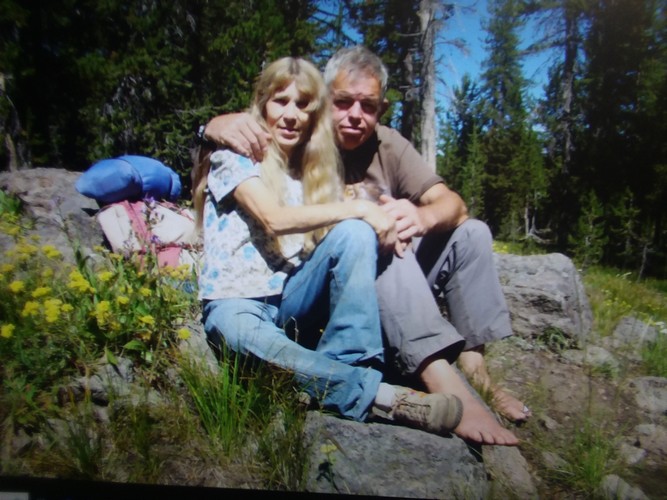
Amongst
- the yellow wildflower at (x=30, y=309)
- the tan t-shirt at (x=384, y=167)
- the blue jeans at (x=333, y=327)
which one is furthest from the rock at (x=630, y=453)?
the yellow wildflower at (x=30, y=309)

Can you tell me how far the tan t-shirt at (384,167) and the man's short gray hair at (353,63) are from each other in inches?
8.0

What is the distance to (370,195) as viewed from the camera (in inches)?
65.9

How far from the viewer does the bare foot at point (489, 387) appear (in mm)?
1433

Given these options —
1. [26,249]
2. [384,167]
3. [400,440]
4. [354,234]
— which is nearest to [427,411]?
[400,440]

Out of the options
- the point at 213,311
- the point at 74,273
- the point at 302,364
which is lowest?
the point at 302,364

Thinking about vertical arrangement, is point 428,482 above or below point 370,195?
below

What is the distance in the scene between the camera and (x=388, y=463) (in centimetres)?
127

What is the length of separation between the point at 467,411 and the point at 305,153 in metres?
0.95

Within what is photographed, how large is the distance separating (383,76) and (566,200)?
0.74m

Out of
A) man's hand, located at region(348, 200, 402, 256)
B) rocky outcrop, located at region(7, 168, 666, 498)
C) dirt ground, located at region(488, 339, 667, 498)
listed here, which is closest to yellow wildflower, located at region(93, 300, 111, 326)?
rocky outcrop, located at region(7, 168, 666, 498)

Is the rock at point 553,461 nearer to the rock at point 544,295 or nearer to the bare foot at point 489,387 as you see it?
the bare foot at point 489,387

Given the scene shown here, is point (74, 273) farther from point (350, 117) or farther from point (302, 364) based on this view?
point (350, 117)

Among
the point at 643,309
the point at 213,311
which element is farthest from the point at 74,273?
the point at 643,309

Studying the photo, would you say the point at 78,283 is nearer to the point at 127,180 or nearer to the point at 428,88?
the point at 127,180
